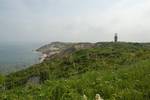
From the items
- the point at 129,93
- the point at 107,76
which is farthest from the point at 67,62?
the point at 129,93

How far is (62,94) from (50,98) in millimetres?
356

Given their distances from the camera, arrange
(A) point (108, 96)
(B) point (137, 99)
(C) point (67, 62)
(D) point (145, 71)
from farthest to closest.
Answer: (C) point (67, 62) < (D) point (145, 71) < (A) point (108, 96) < (B) point (137, 99)

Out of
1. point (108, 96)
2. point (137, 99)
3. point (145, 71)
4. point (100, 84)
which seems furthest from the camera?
point (145, 71)

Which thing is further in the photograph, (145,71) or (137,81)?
(145,71)

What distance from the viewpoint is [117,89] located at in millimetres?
7973

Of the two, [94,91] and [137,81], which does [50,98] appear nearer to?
[94,91]

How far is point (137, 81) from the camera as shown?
28.2 feet

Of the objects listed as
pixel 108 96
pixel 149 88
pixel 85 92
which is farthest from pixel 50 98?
pixel 149 88

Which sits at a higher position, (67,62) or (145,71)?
(145,71)

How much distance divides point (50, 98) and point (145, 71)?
11.6ft

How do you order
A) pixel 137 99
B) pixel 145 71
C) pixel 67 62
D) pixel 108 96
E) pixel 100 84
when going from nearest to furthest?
1. pixel 137 99
2. pixel 108 96
3. pixel 100 84
4. pixel 145 71
5. pixel 67 62

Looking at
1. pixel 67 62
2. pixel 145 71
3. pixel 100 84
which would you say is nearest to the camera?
pixel 100 84

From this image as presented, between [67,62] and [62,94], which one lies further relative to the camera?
[67,62]

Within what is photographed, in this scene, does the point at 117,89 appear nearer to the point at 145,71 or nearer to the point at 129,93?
the point at 129,93
